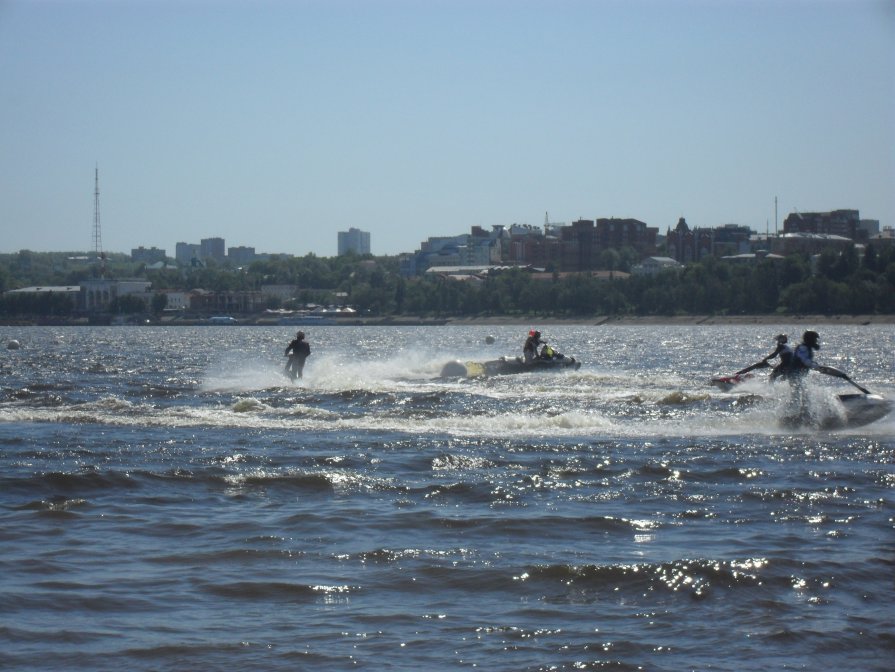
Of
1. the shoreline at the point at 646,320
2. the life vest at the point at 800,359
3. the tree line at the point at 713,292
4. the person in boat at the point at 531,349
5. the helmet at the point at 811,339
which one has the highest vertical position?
the tree line at the point at 713,292

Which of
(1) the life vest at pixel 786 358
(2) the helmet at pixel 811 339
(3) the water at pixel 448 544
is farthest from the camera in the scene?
(1) the life vest at pixel 786 358

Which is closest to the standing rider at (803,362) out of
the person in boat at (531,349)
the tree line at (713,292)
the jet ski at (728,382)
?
the jet ski at (728,382)

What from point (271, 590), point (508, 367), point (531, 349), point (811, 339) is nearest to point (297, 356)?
point (508, 367)

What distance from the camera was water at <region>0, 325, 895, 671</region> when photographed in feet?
32.6

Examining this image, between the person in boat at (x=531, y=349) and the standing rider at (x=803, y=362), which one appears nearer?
the standing rider at (x=803, y=362)

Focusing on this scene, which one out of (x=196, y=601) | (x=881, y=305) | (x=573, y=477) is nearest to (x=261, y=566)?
(x=196, y=601)

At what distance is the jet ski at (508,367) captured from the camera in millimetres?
41094

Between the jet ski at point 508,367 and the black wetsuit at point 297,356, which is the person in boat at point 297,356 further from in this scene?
the jet ski at point 508,367

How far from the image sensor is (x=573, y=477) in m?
17.2

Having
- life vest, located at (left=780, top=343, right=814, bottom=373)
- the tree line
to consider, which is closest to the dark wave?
life vest, located at (left=780, top=343, right=814, bottom=373)

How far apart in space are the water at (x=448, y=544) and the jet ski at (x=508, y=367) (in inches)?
635

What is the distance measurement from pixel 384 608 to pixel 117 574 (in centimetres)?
277

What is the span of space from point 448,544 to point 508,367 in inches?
1112

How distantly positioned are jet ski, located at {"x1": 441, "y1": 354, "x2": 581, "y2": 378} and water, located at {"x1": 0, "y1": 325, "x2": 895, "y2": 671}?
52.9ft
